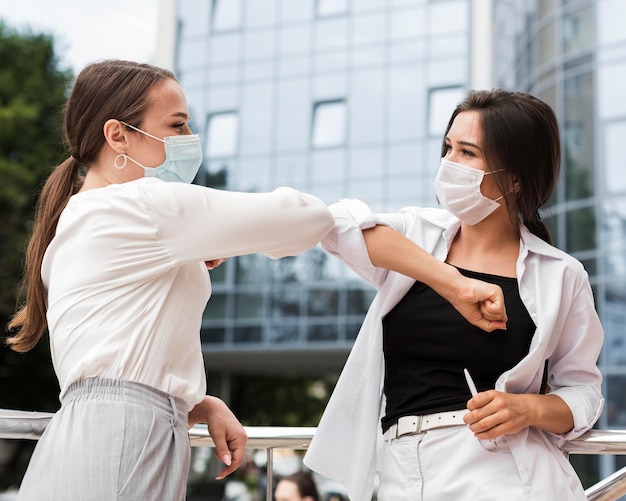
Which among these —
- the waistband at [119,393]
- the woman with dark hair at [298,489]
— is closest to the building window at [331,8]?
the woman with dark hair at [298,489]

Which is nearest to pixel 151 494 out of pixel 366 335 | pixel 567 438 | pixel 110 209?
pixel 110 209

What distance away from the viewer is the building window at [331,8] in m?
27.9

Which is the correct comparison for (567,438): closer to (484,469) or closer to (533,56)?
(484,469)

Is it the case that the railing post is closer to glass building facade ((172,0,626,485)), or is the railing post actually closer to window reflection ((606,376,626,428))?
window reflection ((606,376,626,428))

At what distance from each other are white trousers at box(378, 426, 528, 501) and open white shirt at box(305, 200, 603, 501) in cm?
4

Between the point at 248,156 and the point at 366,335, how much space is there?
26.1 metres

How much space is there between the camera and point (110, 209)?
2.19 m

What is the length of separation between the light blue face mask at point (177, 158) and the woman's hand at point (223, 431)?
0.61 meters

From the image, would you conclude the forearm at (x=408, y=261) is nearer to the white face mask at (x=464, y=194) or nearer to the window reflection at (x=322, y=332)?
the white face mask at (x=464, y=194)

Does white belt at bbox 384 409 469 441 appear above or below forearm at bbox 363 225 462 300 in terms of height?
below

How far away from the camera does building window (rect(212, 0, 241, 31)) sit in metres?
29.2

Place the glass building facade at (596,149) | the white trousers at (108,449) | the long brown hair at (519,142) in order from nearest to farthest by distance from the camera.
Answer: the white trousers at (108,449) < the long brown hair at (519,142) < the glass building facade at (596,149)

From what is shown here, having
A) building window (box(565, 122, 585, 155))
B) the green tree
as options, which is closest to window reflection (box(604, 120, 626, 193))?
building window (box(565, 122, 585, 155))

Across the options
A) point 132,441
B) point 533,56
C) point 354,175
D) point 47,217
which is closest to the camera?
point 132,441
